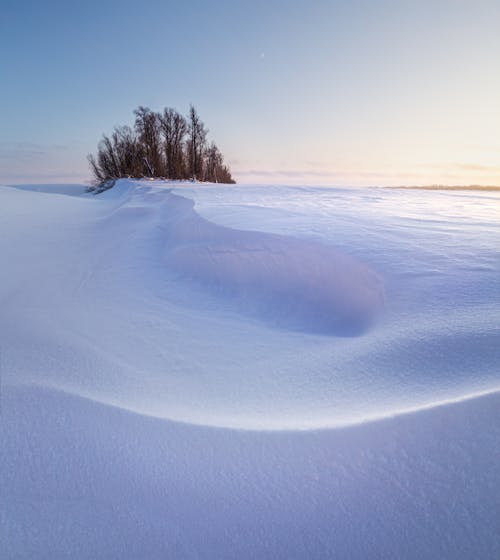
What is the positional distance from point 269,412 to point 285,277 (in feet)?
4.59

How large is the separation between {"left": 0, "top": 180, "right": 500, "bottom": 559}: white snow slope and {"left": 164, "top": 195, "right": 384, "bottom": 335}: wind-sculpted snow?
17mm

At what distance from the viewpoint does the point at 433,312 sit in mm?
1463

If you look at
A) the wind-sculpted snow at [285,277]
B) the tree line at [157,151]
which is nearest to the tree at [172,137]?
the tree line at [157,151]

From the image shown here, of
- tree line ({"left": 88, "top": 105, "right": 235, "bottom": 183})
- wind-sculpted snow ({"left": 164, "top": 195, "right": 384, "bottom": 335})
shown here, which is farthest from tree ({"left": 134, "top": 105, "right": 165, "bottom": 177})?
wind-sculpted snow ({"left": 164, "top": 195, "right": 384, "bottom": 335})

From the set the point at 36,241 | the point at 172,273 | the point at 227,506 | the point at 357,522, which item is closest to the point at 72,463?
the point at 227,506

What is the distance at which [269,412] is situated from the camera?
1084mm

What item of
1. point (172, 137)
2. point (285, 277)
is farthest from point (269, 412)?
point (172, 137)

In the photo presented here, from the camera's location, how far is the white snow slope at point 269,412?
70cm

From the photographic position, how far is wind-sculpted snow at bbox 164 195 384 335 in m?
1.85

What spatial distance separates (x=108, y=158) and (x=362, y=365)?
33.1m

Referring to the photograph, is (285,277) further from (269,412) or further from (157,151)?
(157,151)

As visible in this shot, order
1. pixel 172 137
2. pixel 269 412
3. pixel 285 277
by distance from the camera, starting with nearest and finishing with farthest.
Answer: pixel 269 412 < pixel 285 277 < pixel 172 137

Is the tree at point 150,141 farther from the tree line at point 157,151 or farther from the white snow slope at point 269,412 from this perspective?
the white snow slope at point 269,412

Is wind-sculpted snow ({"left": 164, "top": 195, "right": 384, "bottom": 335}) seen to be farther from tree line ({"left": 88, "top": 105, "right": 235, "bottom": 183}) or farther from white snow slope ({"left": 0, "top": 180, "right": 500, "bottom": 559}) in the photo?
tree line ({"left": 88, "top": 105, "right": 235, "bottom": 183})
